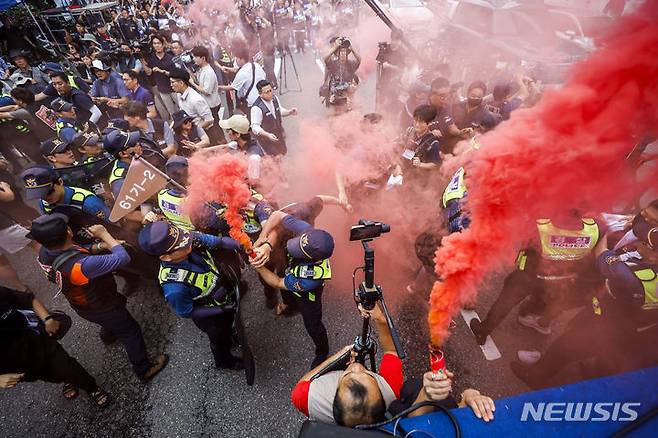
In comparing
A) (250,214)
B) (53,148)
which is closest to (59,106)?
(53,148)

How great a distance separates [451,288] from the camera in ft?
7.66

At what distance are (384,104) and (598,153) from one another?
22.9 feet

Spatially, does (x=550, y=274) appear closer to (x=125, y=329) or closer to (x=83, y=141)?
(x=125, y=329)

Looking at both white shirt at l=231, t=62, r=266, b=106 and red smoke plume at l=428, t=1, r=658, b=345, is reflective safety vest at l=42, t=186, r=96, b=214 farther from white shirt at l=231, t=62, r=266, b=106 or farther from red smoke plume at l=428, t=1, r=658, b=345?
red smoke plume at l=428, t=1, r=658, b=345

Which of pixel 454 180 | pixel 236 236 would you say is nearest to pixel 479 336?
pixel 454 180

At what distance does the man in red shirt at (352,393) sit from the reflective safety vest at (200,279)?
53.3 inches

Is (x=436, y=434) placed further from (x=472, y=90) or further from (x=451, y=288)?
(x=472, y=90)

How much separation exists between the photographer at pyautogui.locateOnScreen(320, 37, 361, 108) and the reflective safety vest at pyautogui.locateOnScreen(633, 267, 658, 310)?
17.9 ft

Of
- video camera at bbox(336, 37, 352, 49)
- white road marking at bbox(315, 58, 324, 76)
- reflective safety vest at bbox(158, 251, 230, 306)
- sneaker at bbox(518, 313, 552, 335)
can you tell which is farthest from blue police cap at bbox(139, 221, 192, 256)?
white road marking at bbox(315, 58, 324, 76)

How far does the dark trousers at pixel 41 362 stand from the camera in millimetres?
2865

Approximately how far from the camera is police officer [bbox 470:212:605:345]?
293 cm

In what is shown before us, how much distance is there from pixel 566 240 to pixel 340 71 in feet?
19.6

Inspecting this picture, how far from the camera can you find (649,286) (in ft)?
8.36

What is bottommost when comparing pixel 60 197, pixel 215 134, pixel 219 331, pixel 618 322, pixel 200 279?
pixel 219 331
